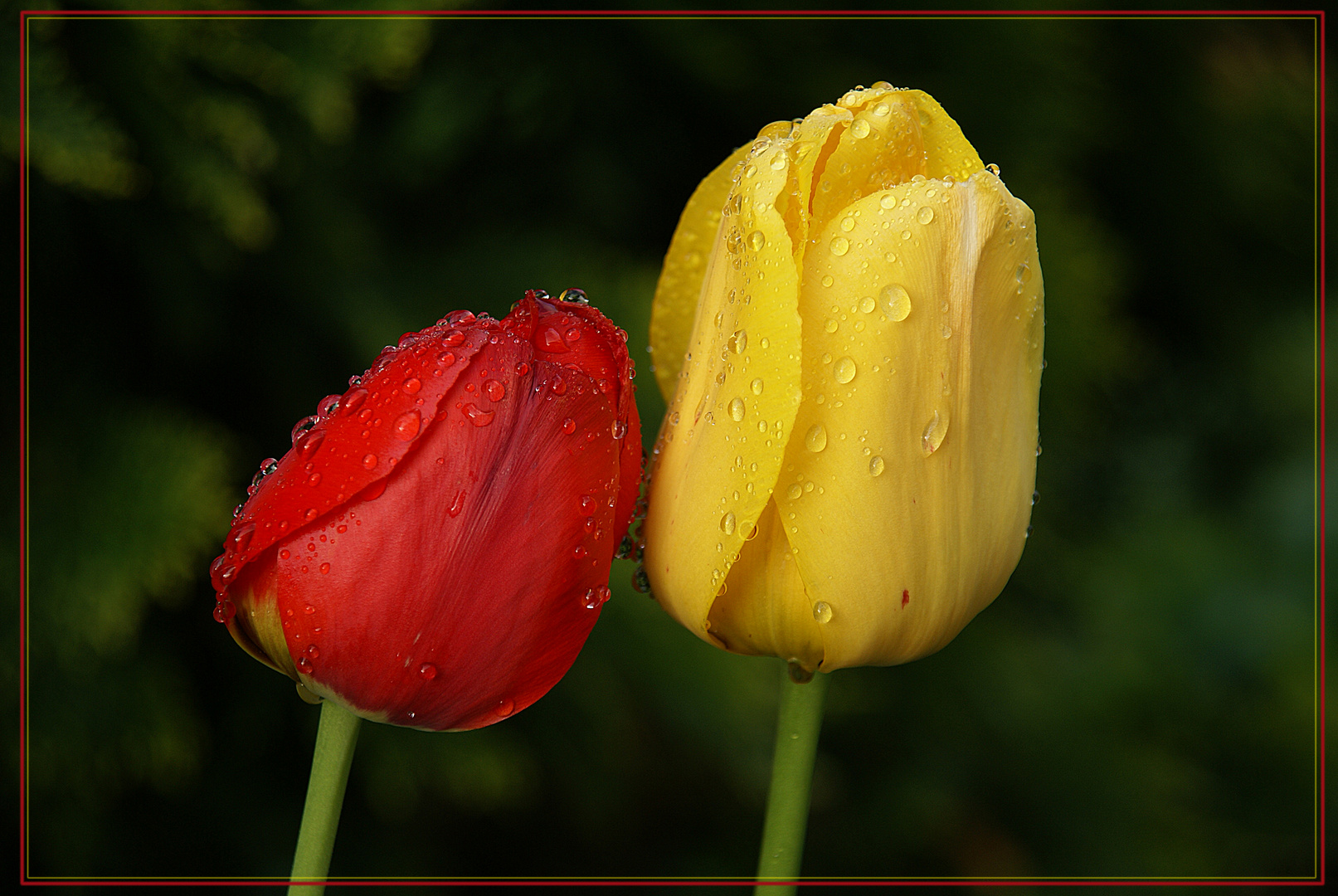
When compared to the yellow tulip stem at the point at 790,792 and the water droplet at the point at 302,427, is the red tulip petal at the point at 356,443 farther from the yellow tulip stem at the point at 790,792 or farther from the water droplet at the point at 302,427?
the yellow tulip stem at the point at 790,792

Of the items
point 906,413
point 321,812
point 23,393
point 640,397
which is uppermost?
point 640,397

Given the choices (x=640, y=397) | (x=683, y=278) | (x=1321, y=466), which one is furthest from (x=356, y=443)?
(x=640, y=397)

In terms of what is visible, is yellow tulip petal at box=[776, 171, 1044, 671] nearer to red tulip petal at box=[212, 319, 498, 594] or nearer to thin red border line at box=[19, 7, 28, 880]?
red tulip petal at box=[212, 319, 498, 594]

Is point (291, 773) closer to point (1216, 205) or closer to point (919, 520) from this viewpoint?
point (919, 520)

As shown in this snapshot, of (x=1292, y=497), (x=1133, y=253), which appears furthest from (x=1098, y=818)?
(x=1133, y=253)

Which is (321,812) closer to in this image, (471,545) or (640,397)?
(471,545)
